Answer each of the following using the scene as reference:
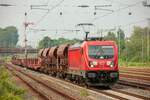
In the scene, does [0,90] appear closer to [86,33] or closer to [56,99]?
[56,99]

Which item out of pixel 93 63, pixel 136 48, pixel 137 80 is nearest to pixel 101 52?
pixel 93 63

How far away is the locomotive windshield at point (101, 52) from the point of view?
1097 inches

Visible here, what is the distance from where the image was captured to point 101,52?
28.0 meters

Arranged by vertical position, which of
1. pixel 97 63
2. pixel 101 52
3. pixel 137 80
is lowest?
pixel 137 80

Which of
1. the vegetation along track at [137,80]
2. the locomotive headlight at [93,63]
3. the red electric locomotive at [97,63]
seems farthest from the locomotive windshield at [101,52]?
the vegetation along track at [137,80]

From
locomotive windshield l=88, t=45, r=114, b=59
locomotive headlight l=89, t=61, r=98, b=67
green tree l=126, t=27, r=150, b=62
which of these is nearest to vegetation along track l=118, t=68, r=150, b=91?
locomotive windshield l=88, t=45, r=114, b=59

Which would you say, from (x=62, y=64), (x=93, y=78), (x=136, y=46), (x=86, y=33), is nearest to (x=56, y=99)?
(x=93, y=78)

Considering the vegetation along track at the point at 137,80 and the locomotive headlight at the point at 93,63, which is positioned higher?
the locomotive headlight at the point at 93,63

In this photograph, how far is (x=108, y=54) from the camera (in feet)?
91.6

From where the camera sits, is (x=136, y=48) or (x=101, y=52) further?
(x=136, y=48)

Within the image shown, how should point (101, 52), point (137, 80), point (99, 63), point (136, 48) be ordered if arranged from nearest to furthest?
point (99, 63)
point (101, 52)
point (137, 80)
point (136, 48)

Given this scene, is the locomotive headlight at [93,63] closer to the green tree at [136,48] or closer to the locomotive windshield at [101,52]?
the locomotive windshield at [101,52]

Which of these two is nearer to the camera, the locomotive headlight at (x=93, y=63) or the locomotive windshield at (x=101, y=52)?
the locomotive headlight at (x=93, y=63)

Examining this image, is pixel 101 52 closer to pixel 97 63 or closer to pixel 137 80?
pixel 97 63
